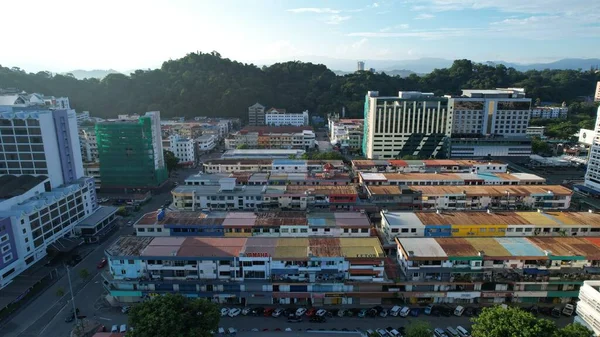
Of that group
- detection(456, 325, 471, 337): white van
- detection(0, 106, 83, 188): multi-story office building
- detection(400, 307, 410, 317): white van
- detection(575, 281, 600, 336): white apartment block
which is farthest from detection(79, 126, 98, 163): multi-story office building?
detection(575, 281, 600, 336): white apartment block

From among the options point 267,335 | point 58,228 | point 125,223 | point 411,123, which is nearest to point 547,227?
point 267,335

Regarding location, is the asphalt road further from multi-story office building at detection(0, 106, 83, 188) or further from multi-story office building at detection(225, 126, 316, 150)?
multi-story office building at detection(225, 126, 316, 150)

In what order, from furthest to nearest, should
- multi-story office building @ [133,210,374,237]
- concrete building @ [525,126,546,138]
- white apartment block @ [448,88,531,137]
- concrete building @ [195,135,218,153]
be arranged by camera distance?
concrete building @ [525,126,546,138]
concrete building @ [195,135,218,153]
white apartment block @ [448,88,531,137]
multi-story office building @ [133,210,374,237]

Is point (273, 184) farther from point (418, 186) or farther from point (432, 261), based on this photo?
point (432, 261)

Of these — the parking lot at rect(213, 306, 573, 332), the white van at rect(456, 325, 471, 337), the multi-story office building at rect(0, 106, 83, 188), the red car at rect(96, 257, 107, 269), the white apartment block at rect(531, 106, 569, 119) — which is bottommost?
the parking lot at rect(213, 306, 573, 332)

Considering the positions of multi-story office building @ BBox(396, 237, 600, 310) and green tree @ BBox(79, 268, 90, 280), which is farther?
green tree @ BBox(79, 268, 90, 280)

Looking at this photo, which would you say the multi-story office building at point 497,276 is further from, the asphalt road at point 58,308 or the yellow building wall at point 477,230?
the asphalt road at point 58,308

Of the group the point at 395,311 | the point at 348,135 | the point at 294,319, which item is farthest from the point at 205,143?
the point at 395,311
